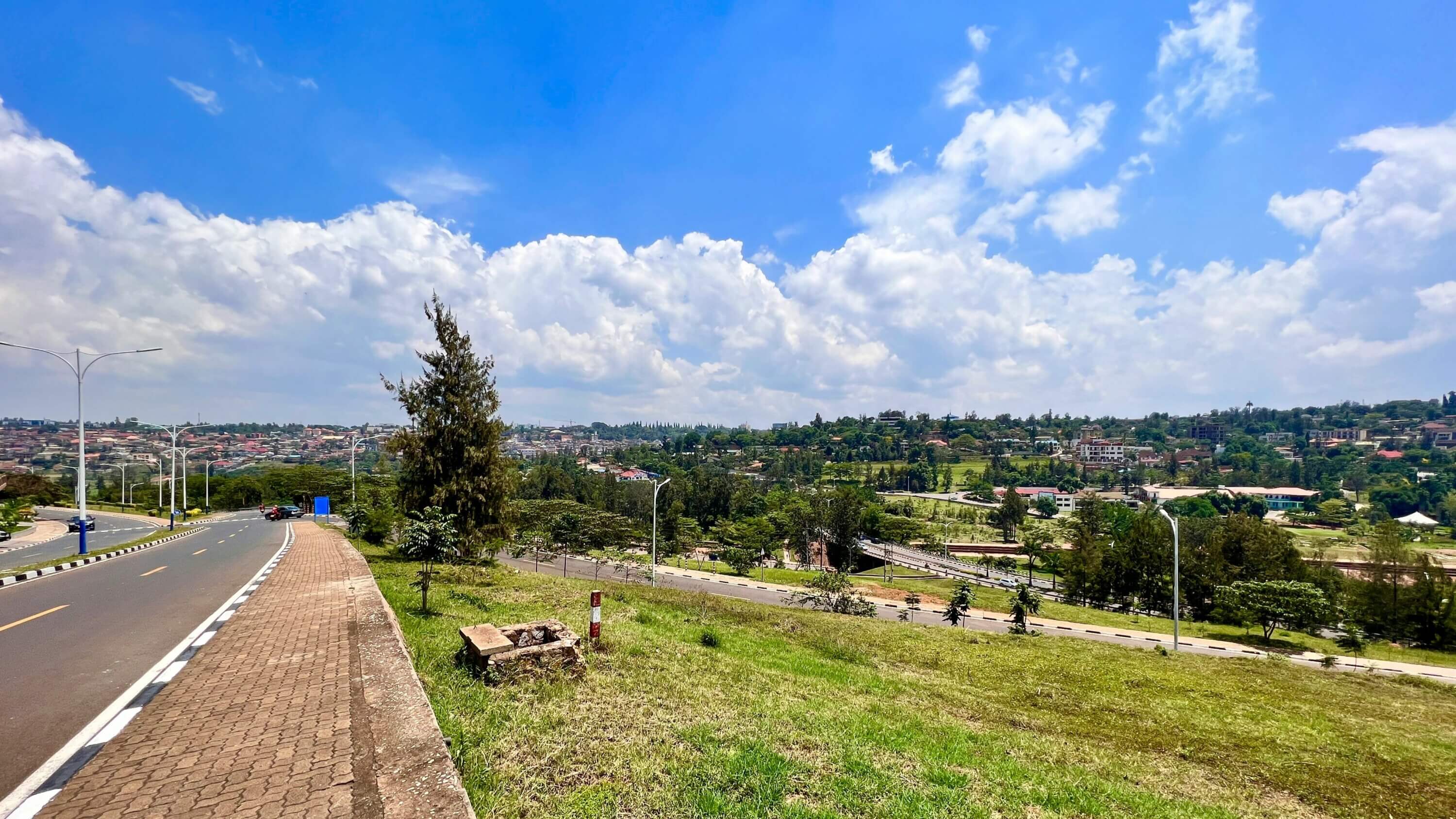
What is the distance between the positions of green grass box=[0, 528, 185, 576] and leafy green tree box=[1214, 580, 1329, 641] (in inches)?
1957

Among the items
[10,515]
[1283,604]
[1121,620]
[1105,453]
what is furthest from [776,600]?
[1105,453]

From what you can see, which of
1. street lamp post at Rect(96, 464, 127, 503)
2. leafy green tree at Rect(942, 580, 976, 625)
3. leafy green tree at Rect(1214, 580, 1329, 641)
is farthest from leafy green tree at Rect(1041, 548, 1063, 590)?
street lamp post at Rect(96, 464, 127, 503)

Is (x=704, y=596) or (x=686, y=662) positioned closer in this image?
(x=686, y=662)

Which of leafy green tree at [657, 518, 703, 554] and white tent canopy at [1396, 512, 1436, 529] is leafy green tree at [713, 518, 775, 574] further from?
white tent canopy at [1396, 512, 1436, 529]

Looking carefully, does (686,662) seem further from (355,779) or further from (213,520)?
(213,520)

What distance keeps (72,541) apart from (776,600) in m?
33.8

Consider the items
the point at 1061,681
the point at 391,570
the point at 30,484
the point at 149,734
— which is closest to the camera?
the point at 149,734

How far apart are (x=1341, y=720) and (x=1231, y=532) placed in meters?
48.1

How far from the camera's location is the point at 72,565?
16.2m

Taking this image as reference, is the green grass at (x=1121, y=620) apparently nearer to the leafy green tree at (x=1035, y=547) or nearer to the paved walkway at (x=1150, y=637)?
the paved walkway at (x=1150, y=637)

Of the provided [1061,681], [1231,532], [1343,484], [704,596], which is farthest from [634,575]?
[1343,484]

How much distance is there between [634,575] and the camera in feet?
130

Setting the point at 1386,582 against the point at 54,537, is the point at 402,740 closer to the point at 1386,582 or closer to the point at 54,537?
the point at 54,537

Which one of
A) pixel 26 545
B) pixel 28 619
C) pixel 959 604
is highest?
pixel 28 619
